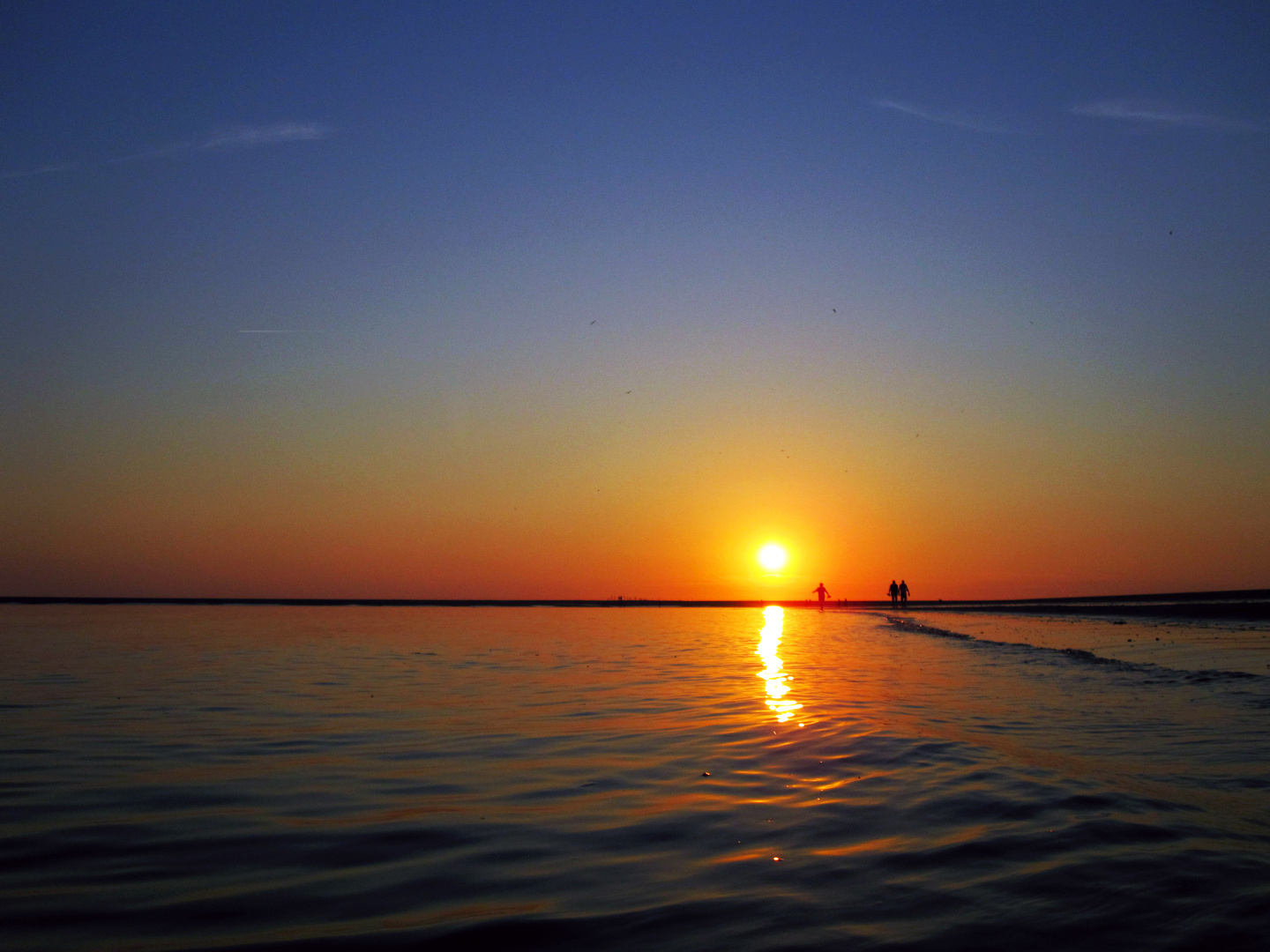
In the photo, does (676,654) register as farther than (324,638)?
No

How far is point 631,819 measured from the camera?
7379mm

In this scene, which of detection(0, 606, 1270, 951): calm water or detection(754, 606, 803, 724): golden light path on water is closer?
detection(0, 606, 1270, 951): calm water

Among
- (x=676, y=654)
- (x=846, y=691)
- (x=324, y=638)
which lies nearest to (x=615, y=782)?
(x=846, y=691)

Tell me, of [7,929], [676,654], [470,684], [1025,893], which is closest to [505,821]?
[7,929]

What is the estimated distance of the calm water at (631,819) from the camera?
496 cm

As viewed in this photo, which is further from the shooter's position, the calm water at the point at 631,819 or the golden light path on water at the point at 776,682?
the golden light path on water at the point at 776,682

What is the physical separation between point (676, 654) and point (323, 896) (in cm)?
2249

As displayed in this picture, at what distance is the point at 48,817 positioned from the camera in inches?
283

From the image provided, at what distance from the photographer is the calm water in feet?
16.3

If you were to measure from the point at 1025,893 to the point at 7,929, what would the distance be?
5866 millimetres

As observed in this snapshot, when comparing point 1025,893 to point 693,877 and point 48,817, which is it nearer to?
point 693,877

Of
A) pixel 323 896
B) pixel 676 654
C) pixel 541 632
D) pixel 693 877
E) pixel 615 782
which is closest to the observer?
pixel 323 896

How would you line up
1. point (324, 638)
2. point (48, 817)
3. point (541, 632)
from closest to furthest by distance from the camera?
point (48, 817) < point (324, 638) < point (541, 632)

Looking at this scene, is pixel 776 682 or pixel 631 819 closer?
pixel 631 819
